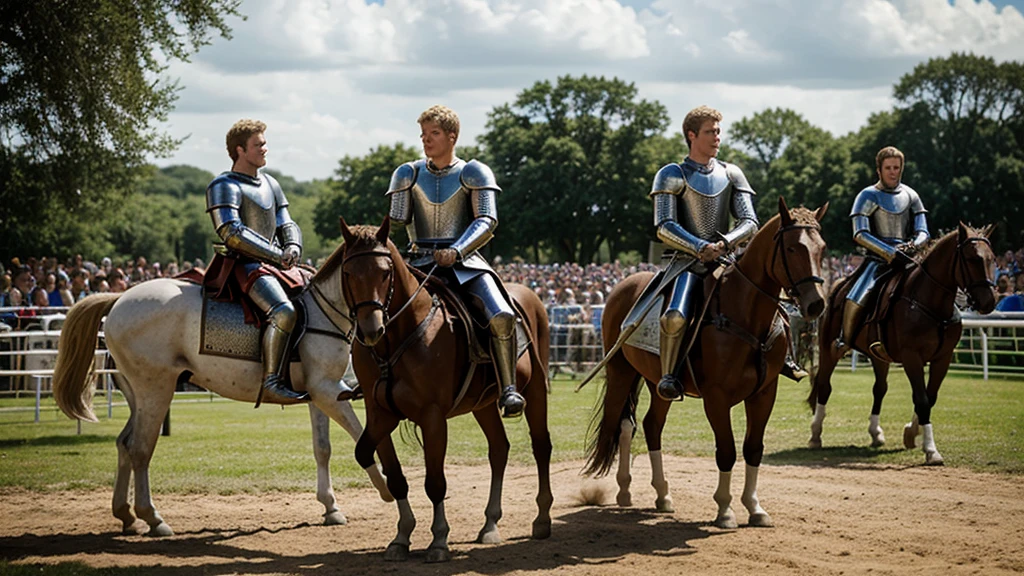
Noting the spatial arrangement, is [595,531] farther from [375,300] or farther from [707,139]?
[707,139]

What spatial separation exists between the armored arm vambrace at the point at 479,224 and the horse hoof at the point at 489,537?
2082 mm

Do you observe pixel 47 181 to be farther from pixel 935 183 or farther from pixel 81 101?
pixel 935 183

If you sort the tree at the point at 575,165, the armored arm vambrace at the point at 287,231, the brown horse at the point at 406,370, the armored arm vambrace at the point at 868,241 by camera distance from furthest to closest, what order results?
the tree at the point at 575,165 < the armored arm vambrace at the point at 868,241 < the armored arm vambrace at the point at 287,231 < the brown horse at the point at 406,370

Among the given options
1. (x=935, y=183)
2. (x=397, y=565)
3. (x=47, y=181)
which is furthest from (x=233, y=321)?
(x=935, y=183)

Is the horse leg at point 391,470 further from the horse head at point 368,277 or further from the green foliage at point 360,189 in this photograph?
the green foliage at point 360,189

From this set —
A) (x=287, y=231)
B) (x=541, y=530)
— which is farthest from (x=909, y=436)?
(x=287, y=231)

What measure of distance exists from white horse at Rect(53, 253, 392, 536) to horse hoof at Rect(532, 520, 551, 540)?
4.71 feet

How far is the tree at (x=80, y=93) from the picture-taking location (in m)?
24.1

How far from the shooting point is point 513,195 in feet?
234

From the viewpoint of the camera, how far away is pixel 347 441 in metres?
15.5

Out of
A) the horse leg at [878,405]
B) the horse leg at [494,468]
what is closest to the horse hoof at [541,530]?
the horse leg at [494,468]

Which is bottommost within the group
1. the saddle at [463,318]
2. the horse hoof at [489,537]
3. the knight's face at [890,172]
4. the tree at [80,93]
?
the horse hoof at [489,537]

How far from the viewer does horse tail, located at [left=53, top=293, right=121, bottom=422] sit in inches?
381

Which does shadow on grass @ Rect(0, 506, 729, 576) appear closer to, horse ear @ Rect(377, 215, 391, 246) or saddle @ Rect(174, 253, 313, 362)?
saddle @ Rect(174, 253, 313, 362)
